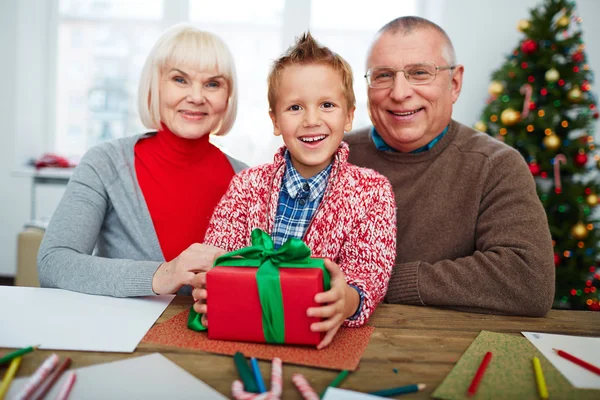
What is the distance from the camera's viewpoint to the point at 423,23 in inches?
64.7

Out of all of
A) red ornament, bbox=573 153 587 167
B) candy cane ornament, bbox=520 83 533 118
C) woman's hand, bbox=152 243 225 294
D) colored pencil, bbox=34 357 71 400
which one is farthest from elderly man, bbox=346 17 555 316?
red ornament, bbox=573 153 587 167

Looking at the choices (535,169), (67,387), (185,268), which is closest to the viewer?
(67,387)

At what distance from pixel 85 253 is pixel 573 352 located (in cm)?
126

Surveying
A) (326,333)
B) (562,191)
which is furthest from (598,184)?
(326,333)

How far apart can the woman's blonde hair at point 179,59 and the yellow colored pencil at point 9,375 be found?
3.46 ft

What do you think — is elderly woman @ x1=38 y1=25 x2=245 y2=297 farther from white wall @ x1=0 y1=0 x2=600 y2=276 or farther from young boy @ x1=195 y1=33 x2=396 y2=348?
white wall @ x1=0 y1=0 x2=600 y2=276

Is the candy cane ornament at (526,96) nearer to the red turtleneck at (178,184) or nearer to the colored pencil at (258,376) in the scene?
the red turtleneck at (178,184)

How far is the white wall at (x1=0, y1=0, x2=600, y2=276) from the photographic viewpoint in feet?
13.4

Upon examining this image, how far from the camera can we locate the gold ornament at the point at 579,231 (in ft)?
10.3

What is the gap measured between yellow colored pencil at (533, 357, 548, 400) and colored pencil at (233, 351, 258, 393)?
444 millimetres

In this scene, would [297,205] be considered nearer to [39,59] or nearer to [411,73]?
[411,73]

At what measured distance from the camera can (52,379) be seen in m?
0.70

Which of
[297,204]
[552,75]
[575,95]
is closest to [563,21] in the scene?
[552,75]

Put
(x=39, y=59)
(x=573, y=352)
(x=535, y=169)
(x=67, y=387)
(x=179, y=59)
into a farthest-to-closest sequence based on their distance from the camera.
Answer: (x=39, y=59) < (x=535, y=169) < (x=179, y=59) < (x=573, y=352) < (x=67, y=387)
